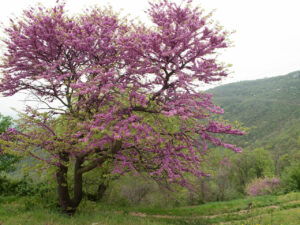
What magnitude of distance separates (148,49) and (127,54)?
1416 millimetres

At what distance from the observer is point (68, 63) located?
8625 mm

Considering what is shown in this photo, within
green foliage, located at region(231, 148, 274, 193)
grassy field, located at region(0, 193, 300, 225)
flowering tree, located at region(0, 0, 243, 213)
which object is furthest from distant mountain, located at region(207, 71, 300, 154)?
flowering tree, located at region(0, 0, 243, 213)

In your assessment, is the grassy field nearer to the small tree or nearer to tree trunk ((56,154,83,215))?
tree trunk ((56,154,83,215))

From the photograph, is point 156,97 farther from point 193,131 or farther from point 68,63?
point 68,63

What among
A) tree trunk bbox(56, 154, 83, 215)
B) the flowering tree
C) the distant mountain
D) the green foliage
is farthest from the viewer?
the distant mountain

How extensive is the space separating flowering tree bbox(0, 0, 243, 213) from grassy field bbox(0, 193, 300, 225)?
64.5 inches

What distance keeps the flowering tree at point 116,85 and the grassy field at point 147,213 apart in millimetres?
1638

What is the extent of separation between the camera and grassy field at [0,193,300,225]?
7.53 meters

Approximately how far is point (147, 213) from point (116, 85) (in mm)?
10516

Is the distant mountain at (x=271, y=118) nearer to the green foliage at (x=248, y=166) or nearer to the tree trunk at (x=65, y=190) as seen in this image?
the green foliage at (x=248, y=166)

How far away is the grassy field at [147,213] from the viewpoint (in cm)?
753

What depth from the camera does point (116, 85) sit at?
7191mm

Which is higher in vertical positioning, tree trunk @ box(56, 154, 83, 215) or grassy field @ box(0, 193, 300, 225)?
tree trunk @ box(56, 154, 83, 215)

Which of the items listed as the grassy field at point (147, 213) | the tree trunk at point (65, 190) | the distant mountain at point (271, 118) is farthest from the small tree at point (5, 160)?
the distant mountain at point (271, 118)
